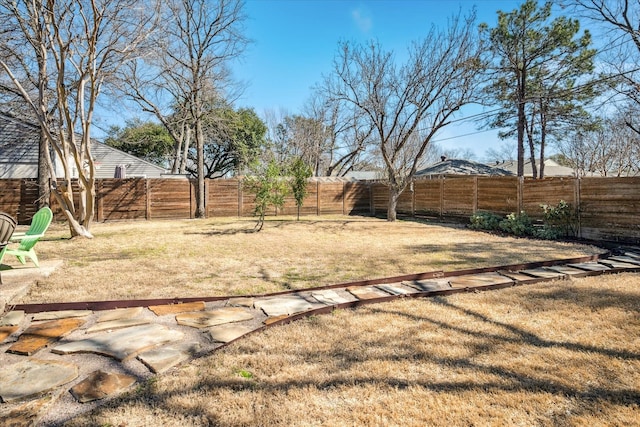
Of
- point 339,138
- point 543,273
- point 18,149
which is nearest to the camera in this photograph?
point 543,273

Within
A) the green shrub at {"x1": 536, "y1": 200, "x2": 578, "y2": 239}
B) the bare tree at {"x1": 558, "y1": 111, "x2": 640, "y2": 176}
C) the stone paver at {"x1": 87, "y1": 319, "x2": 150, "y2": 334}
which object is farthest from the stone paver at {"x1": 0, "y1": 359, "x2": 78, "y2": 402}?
the bare tree at {"x1": 558, "y1": 111, "x2": 640, "y2": 176}

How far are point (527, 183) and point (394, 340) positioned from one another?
8.83m

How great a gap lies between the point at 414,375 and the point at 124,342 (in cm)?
207

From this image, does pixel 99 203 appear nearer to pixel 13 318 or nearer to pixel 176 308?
pixel 13 318

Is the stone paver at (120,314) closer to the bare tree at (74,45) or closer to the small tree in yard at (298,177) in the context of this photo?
the bare tree at (74,45)

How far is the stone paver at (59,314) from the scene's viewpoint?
10.3 ft

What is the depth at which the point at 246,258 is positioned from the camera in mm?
5965

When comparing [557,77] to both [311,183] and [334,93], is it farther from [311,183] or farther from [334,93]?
[311,183]

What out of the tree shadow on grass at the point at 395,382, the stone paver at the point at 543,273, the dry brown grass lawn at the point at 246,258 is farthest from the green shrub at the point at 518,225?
the tree shadow on grass at the point at 395,382

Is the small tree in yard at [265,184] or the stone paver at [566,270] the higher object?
the small tree in yard at [265,184]

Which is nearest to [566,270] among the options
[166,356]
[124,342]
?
[166,356]

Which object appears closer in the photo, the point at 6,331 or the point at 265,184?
the point at 6,331

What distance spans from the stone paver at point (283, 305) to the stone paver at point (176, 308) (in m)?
0.56

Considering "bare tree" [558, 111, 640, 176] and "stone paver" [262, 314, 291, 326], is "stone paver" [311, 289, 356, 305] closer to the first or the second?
"stone paver" [262, 314, 291, 326]
